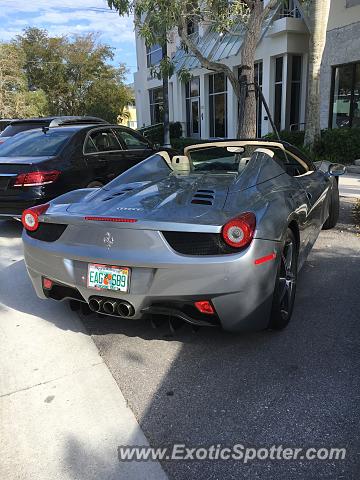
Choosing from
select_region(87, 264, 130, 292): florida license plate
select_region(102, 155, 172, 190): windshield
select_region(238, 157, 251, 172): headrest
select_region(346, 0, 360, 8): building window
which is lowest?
select_region(87, 264, 130, 292): florida license plate

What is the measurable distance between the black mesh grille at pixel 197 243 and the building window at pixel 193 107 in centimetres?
2264

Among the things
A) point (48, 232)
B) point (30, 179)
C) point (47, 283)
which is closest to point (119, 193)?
point (48, 232)

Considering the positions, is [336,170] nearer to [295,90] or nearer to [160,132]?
[295,90]

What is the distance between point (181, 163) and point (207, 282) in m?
2.02

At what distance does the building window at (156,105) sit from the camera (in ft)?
96.2

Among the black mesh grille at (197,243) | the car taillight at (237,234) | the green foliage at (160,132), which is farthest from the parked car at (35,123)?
the green foliage at (160,132)

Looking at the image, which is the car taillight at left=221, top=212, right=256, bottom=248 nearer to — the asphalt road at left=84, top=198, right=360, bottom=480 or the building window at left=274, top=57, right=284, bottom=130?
the asphalt road at left=84, top=198, right=360, bottom=480

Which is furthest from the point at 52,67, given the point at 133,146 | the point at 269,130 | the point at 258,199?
the point at 258,199

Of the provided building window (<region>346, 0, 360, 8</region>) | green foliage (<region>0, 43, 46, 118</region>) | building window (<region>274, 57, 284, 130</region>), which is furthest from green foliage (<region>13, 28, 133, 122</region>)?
building window (<region>346, 0, 360, 8</region>)

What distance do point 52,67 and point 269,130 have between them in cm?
2982

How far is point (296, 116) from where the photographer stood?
18.5 m

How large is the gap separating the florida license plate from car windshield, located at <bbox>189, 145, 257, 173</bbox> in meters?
1.71

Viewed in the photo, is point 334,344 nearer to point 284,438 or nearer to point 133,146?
point 284,438

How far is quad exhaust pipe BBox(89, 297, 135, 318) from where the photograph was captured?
121 inches
